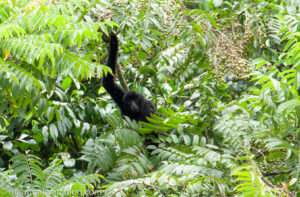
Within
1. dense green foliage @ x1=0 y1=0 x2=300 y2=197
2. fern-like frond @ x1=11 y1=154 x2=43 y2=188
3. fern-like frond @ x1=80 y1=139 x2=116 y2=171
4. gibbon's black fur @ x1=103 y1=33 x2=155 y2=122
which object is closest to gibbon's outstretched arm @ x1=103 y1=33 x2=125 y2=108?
gibbon's black fur @ x1=103 y1=33 x2=155 y2=122

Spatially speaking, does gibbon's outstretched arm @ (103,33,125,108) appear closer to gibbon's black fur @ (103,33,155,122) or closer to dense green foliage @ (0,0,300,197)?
gibbon's black fur @ (103,33,155,122)

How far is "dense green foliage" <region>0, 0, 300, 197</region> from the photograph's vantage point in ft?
13.0

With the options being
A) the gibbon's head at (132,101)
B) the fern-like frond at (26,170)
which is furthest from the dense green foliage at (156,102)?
the gibbon's head at (132,101)

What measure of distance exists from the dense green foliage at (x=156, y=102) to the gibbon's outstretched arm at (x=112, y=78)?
0.63ft

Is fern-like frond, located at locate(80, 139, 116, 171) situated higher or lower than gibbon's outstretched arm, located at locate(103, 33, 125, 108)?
lower

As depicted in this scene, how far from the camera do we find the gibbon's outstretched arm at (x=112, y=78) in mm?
5762

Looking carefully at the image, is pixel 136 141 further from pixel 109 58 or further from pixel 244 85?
pixel 244 85

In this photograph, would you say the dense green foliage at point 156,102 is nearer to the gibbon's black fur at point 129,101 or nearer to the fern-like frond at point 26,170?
the fern-like frond at point 26,170

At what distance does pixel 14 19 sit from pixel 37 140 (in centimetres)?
312

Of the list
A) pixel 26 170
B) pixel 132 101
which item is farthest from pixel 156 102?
pixel 26 170

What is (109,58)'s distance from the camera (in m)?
5.77

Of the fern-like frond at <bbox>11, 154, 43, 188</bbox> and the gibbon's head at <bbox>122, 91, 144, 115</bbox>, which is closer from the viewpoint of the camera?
the fern-like frond at <bbox>11, 154, 43, 188</bbox>

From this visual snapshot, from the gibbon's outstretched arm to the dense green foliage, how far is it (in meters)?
0.19

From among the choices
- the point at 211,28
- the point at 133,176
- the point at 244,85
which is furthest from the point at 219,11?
the point at 133,176
